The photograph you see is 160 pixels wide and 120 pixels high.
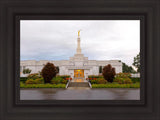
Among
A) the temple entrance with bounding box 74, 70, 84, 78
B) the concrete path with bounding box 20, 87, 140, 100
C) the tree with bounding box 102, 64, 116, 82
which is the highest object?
the tree with bounding box 102, 64, 116, 82

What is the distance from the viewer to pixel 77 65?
2281 cm

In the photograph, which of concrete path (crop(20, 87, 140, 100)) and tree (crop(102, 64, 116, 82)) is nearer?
concrete path (crop(20, 87, 140, 100))

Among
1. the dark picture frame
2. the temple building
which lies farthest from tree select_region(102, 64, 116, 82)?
the dark picture frame

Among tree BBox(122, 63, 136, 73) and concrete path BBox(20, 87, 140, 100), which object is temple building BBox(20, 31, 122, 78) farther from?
concrete path BBox(20, 87, 140, 100)

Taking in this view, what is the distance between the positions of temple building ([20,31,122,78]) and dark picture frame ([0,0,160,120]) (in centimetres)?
1930

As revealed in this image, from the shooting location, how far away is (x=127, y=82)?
460 inches

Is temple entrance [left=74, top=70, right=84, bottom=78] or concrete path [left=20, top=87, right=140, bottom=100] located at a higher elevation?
concrete path [left=20, top=87, right=140, bottom=100]

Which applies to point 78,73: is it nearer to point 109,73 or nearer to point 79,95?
point 109,73

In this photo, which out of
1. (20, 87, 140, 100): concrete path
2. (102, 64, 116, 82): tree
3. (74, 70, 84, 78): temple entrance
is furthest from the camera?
(74, 70, 84, 78): temple entrance

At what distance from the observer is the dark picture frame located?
6.07 ft
